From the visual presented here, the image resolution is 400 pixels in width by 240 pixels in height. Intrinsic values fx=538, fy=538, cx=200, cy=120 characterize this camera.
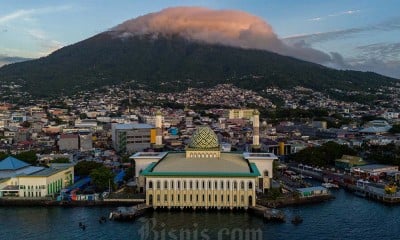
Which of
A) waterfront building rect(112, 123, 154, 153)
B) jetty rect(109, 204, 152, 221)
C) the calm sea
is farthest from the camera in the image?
waterfront building rect(112, 123, 154, 153)

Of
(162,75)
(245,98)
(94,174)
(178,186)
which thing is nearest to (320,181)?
(178,186)

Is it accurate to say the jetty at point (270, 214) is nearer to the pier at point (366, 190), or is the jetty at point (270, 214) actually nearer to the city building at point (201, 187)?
the city building at point (201, 187)

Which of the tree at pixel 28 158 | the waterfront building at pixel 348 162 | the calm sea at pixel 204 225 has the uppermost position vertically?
the tree at pixel 28 158

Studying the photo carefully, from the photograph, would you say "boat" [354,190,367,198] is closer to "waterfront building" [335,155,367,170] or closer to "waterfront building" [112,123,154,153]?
"waterfront building" [335,155,367,170]

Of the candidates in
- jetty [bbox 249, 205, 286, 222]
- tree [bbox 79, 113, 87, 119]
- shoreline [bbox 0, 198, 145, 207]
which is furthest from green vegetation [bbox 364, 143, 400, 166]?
tree [bbox 79, 113, 87, 119]

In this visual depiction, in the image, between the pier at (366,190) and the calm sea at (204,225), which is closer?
the calm sea at (204,225)

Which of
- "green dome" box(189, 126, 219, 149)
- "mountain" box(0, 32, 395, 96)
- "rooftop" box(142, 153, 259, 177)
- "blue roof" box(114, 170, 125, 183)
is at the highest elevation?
"mountain" box(0, 32, 395, 96)

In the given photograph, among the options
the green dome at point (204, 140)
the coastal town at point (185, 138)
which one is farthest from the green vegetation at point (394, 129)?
the green dome at point (204, 140)

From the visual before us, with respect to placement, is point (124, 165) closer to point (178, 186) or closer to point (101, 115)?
point (178, 186)
